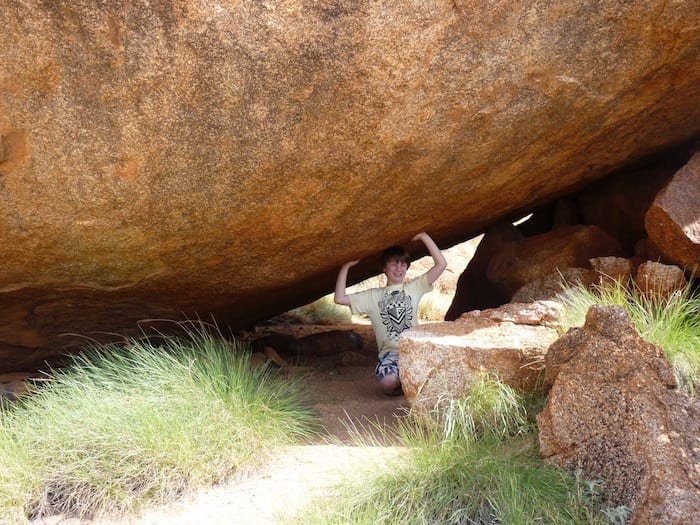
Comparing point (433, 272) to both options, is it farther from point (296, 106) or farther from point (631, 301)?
point (296, 106)

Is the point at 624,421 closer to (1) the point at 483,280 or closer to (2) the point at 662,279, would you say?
(2) the point at 662,279

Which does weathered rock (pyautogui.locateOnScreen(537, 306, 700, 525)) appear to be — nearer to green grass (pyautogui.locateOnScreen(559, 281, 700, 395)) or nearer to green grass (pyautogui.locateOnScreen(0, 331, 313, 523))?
green grass (pyautogui.locateOnScreen(559, 281, 700, 395))

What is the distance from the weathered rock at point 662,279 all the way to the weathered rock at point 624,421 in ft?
3.68

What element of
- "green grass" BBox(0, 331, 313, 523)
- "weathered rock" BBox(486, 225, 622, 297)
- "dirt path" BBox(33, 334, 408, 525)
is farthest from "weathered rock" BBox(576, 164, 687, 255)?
"green grass" BBox(0, 331, 313, 523)

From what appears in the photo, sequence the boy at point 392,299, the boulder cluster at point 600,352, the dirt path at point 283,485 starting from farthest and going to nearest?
1. the boy at point 392,299
2. the dirt path at point 283,485
3. the boulder cluster at point 600,352

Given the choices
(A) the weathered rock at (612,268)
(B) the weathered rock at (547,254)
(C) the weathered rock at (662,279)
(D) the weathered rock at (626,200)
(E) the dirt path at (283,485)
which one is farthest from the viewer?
(D) the weathered rock at (626,200)

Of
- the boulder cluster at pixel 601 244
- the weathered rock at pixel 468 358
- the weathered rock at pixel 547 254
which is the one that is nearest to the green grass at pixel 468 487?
the weathered rock at pixel 468 358

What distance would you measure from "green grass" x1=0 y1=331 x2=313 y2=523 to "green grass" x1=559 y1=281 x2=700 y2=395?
165 cm

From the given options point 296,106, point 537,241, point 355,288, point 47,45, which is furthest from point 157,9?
point 355,288

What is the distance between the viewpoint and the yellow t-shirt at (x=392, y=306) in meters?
4.87

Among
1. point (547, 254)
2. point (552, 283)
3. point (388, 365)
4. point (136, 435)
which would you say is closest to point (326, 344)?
point (388, 365)

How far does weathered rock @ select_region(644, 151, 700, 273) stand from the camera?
13.4 feet

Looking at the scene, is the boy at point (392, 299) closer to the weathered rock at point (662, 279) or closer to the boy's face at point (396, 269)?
the boy's face at point (396, 269)

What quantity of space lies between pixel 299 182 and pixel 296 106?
0.49 m
